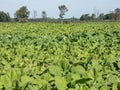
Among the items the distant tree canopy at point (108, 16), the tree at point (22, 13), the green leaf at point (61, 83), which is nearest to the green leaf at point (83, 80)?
A: the green leaf at point (61, 83)

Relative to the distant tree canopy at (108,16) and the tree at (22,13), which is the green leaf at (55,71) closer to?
the tree at (22,13)

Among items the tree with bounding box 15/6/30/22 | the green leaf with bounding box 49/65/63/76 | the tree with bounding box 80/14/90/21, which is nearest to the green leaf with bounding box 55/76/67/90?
the green leaf with bounding box 49/65/63/76

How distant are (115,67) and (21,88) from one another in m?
1.46

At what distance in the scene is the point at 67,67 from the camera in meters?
2.42

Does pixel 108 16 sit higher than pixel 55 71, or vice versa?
pixel 55 71

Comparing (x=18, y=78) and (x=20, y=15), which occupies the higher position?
(x=18, y=78)

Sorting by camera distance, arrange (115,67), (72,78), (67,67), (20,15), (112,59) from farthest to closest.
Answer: (20,15), (112,59), (115,67), (67,67), (72,78)

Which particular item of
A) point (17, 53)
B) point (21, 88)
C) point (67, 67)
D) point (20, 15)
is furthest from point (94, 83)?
point (20, 15)

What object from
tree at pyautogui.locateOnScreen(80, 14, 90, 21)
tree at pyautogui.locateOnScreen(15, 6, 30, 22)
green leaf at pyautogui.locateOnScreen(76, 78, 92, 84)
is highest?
green leaf at pyautogui.locateOnScreen(76, 78, 92, 84)

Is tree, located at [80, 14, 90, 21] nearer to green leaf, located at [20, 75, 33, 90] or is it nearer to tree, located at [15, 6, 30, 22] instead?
tree, located at [15, 6, 30, 22]

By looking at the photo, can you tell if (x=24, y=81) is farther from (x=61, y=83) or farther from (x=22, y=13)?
(x=22, y=13)

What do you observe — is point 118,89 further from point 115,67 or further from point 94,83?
point 115,67

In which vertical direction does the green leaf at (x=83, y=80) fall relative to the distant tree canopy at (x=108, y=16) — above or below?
above

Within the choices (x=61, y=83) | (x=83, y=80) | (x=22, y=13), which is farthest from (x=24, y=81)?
(x=22, y=13)
